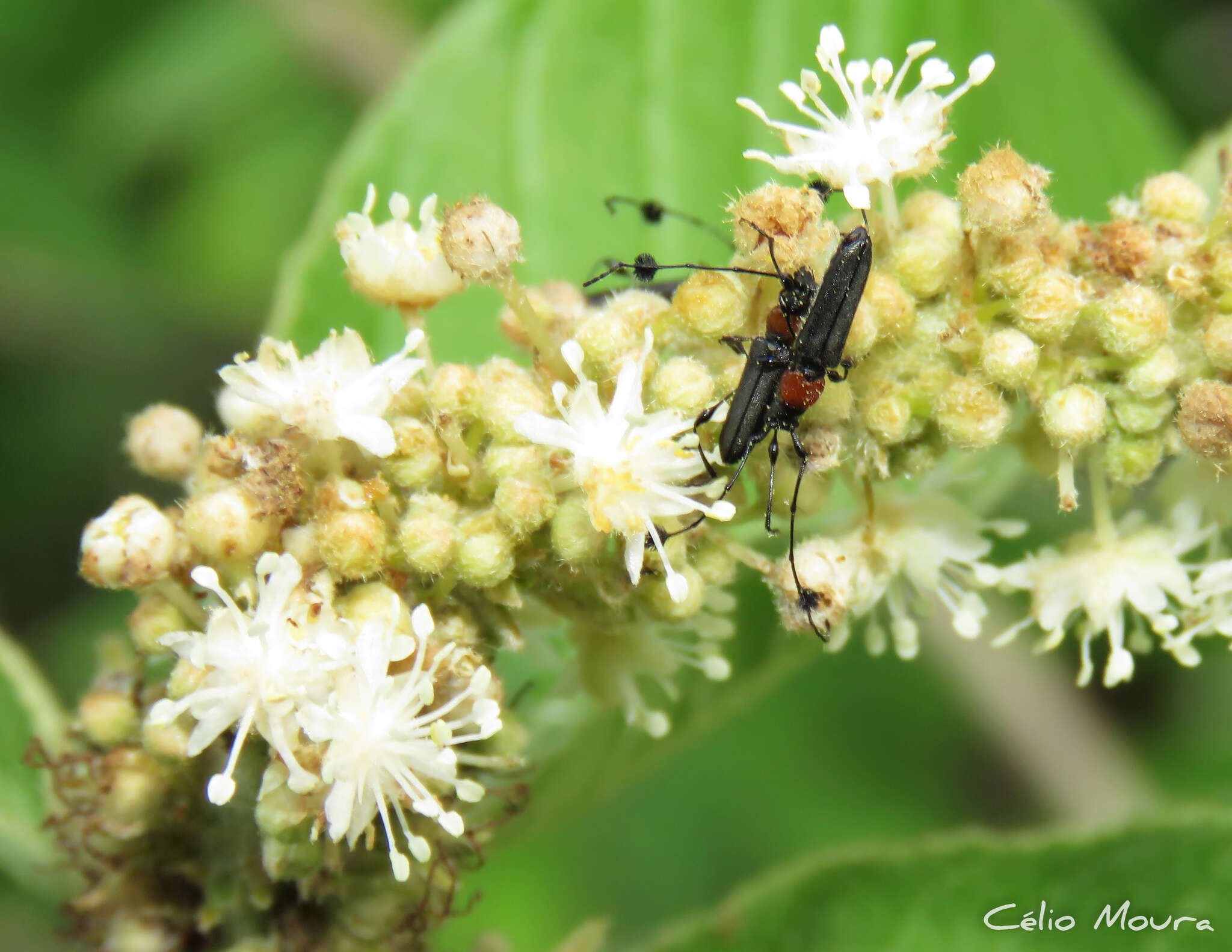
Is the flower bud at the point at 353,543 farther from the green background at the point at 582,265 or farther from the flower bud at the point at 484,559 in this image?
the green background at the point at 582,265

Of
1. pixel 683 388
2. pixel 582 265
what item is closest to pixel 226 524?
pixel 683 388

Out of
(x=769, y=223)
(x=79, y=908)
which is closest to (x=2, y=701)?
(x=79, y=908)

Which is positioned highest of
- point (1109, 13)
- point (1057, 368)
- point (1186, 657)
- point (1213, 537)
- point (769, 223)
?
point (1109, 13)

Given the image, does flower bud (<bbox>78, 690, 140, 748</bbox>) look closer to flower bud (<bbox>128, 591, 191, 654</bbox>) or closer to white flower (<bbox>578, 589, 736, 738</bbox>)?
flower bud (<bbox>128, 591, 191, 654</bbox>)

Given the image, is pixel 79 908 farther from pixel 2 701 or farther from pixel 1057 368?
pixel 1057 368

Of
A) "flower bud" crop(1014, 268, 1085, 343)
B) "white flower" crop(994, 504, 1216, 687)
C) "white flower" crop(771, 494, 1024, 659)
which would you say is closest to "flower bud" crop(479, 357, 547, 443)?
"white flower" crop(771, 494, 1024, 659)
